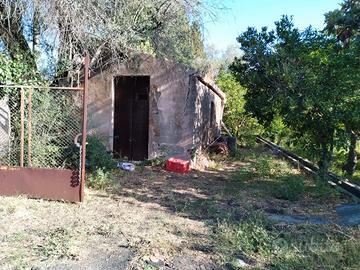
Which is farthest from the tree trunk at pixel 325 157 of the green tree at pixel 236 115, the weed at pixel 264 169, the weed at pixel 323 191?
the green tree at pixel 236 115

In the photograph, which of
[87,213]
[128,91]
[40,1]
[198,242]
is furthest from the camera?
[128,91]

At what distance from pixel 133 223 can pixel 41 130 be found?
365 cm

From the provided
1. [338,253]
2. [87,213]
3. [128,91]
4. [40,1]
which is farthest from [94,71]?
[338,253]

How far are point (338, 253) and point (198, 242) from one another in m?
1.69

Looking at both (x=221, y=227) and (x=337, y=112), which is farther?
(x=337, y=112)

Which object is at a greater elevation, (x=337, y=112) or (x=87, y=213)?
(x=337, y=112)

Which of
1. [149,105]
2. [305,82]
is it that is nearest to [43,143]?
[149,105]

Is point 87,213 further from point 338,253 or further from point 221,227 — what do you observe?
point 338,253

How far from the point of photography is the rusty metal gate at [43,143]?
7.14m

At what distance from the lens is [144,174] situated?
9.98 m

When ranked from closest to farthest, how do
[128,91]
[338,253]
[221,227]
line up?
1. [338,253]
2. [221,227]
3. [128,91]

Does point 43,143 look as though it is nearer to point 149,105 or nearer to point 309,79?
point 149,105

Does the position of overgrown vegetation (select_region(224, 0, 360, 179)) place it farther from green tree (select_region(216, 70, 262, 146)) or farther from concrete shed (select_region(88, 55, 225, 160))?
green tree (select_region(216, 70, 262, 146))

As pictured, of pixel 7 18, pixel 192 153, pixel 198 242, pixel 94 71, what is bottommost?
pixel 198 242
